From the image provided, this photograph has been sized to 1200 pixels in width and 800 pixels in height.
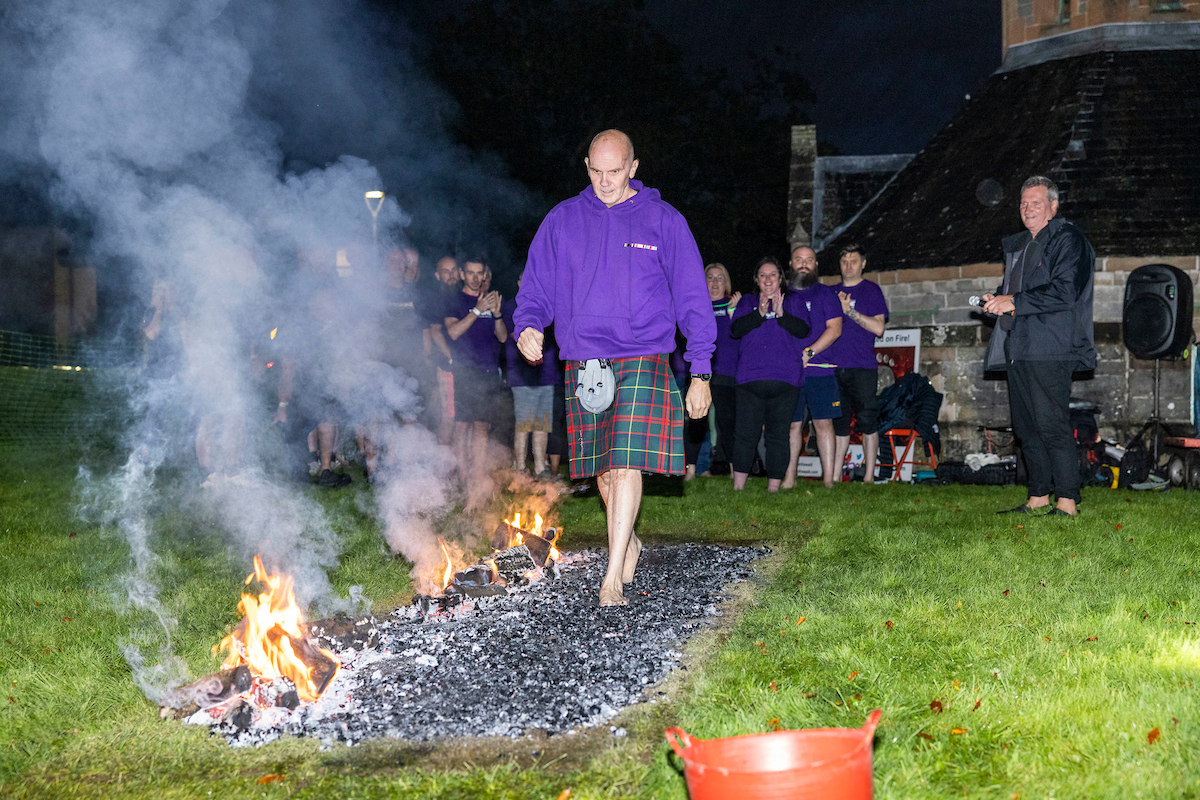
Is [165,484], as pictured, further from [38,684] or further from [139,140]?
[38,684]

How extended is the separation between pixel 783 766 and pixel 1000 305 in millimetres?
5920

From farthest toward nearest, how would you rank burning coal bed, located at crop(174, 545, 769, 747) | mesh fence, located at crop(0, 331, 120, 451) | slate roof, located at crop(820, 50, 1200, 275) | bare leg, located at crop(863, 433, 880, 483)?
mesh fence, located at crop(0, 331, 120, 451), slate roof, located at crop(820, 50, 1200, 275), bare leg, located at crop(863, 433, 880, 483), burning coal bed, located at crop(174, 545, 769, 747)

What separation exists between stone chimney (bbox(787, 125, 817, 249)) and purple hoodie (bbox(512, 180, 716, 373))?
16651 millimetres

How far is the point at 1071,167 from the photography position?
47.7 feet

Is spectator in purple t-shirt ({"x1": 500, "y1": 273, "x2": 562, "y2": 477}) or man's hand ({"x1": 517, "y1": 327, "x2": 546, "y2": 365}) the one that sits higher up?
man's hand ({"x1": 517, "y1": 327, "x2": 546, "y2": 365})

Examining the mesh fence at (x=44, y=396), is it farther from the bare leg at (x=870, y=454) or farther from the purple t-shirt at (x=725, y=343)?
the bare leg at (x=870, y=454)

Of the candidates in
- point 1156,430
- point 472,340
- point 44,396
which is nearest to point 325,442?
point 472,340

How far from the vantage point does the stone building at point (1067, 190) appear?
1355cm

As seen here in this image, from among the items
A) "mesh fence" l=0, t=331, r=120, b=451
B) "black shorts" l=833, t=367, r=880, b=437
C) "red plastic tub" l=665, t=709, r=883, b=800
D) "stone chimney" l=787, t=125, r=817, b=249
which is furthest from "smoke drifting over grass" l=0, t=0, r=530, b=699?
"stone chimney" l=787, t=125, r=817, b=249

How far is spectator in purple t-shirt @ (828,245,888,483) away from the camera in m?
10.4

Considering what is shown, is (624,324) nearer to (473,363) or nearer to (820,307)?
(473,363)

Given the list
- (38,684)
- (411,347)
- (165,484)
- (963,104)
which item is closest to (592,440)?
(38,684)

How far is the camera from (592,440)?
506 centimetres

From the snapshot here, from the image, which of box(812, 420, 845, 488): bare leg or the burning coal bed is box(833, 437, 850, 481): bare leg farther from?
the burning coal bed
